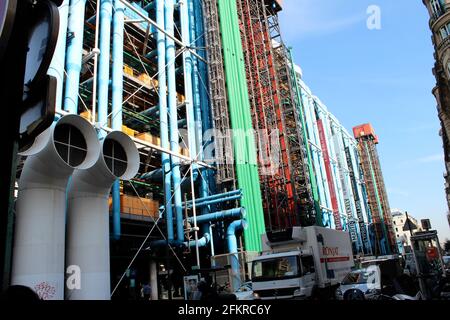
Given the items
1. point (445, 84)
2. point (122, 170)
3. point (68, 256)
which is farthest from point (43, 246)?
point (445, 84)

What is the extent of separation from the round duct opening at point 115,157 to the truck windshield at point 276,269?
7.33 metres

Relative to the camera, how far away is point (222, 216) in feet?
86.9

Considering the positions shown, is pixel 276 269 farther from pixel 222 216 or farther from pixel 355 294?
pixel 222 216

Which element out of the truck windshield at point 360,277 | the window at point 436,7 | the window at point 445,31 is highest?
the window at point 436,7

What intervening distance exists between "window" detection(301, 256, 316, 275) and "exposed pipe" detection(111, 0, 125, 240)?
10829 millimetres

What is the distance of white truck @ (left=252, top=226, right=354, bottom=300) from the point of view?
14727 millimetres

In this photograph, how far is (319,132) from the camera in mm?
58719

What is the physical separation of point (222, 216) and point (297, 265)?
11913mm

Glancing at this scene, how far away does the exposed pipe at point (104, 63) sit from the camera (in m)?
22.5

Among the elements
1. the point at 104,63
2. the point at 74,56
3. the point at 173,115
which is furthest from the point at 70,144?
the point at 173,115

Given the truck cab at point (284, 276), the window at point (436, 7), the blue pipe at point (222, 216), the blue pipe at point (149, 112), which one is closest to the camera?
the truck cab at point (284, 276)

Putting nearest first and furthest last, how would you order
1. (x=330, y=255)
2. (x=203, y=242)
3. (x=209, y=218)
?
1. (x=330, y=255)
2. (x=203, y=242)
3. (x=209, y=218)

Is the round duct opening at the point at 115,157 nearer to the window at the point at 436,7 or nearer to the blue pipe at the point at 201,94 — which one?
the blue pipe at the point at 201,94

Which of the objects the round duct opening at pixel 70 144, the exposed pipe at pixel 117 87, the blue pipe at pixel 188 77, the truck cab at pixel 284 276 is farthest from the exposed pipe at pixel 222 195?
the round duct opening at pixel 70 144
